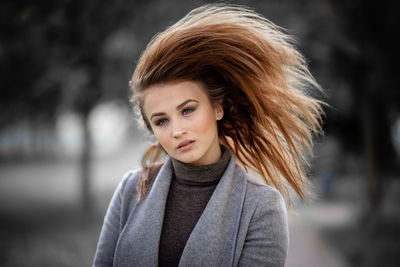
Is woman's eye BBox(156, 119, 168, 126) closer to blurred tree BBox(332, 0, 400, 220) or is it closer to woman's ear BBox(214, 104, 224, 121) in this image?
woman's ear BBox(214, 104, 224, 121)

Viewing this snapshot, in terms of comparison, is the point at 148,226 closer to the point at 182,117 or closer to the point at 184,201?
the point at 184,201

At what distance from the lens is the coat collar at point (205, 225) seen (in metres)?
1.85

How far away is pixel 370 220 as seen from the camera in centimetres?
801

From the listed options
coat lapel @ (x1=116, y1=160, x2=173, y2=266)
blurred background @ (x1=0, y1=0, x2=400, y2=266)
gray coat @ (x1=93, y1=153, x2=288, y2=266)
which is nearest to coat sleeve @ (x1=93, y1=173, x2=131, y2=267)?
gray coat @ (x1=93, y1=153, x2=288, y2=266)

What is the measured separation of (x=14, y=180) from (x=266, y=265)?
19237 mm

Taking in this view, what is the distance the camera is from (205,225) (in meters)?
1.90

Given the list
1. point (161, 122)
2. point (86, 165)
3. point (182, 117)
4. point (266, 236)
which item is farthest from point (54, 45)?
point (266, 236)

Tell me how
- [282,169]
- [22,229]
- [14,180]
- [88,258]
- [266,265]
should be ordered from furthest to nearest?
[14,180] → [22,229] → [88,258] → [282,169] → [266,265]

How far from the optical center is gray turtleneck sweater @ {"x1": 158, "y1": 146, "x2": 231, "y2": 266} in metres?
1.98

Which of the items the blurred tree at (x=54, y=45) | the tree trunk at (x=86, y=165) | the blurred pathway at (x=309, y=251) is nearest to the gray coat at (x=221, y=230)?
the blurred pathway at (x=309, y=251)

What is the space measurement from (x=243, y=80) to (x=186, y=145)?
0.52 m

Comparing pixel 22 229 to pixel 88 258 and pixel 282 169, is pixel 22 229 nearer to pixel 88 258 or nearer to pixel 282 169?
pixel 88 258

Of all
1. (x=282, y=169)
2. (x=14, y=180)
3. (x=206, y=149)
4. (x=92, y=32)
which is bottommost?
A: (x=14, y=180)

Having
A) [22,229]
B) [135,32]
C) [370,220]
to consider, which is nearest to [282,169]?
[370,220]
